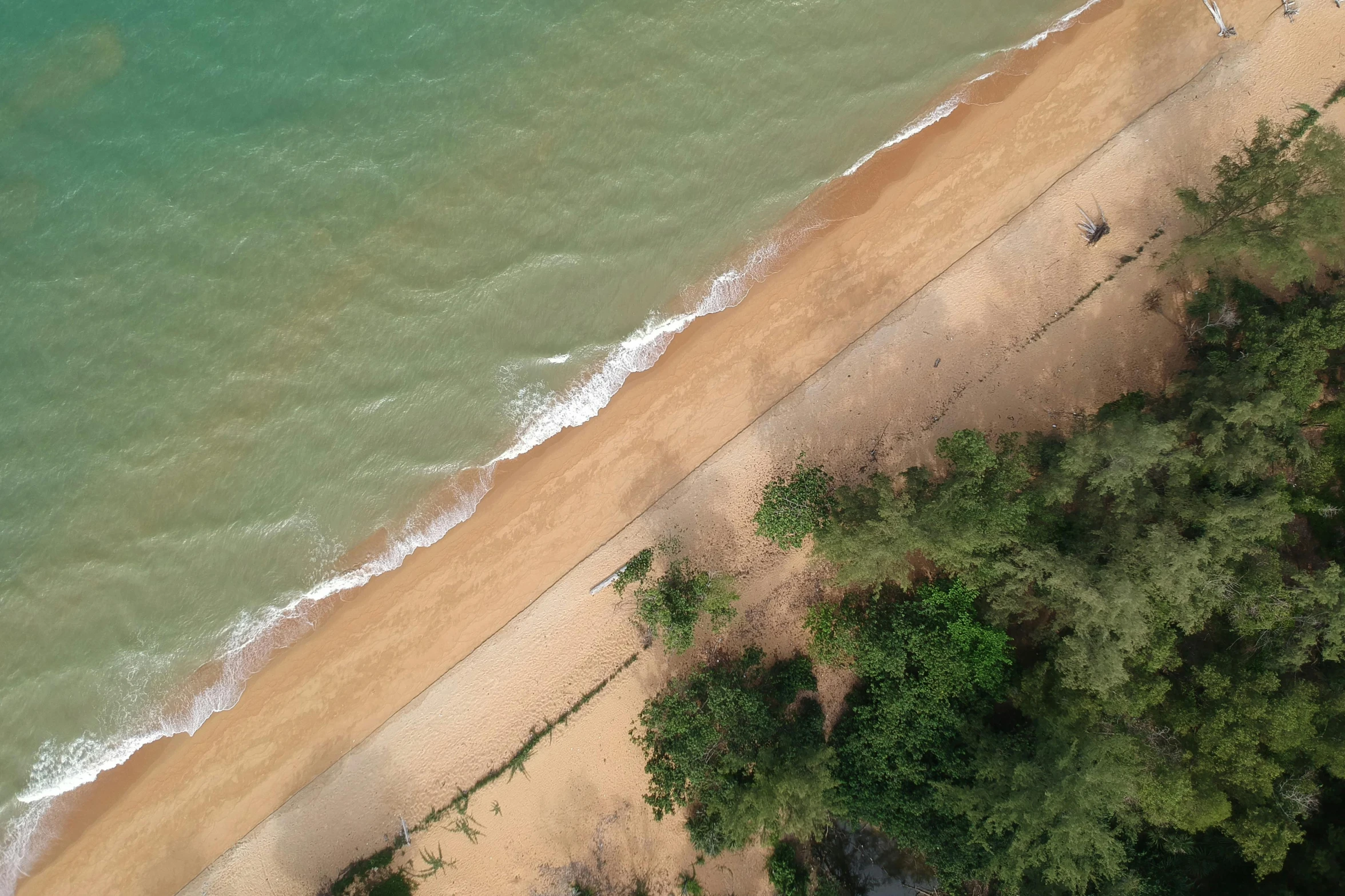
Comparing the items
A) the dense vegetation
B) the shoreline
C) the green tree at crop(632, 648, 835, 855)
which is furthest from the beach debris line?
the green tree at crop(632, 648, 835, 855)

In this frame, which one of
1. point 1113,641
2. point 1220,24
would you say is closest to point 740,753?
point 1113,641

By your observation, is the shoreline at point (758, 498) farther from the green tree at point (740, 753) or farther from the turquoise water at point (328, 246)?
the turquoise water at point (328, 246)

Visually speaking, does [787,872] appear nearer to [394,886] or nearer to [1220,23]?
[394,886]

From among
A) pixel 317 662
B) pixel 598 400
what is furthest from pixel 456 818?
pixel 598 400

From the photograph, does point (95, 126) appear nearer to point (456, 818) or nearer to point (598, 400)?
point (598, 400)

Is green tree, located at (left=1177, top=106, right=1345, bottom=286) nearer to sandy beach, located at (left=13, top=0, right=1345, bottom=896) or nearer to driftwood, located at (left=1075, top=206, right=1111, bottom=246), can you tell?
sandy beach, located at (left=13, top=0, right=1345, bottom=896)

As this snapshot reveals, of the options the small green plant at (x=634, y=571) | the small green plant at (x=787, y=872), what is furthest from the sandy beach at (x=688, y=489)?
the small green plant at (x=787, y=872)
